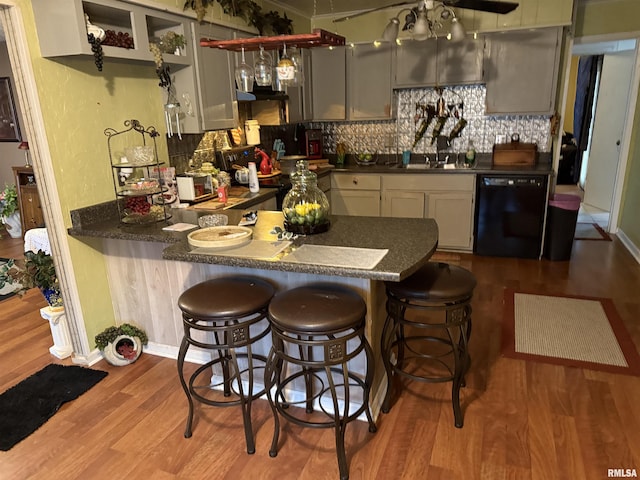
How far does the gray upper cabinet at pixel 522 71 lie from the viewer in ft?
13.8

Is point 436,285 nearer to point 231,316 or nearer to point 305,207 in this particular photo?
point 305,207

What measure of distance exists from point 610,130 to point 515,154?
226cm

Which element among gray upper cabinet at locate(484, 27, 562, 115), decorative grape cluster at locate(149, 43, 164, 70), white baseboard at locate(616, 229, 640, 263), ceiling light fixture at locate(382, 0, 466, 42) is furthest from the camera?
white baseboard at locate(616, 229, 640, 263)

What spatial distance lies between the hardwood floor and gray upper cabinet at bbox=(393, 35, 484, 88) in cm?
283

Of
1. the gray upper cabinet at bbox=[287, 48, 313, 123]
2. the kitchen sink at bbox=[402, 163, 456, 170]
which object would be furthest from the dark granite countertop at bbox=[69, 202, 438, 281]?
the kitchen sink at bbox=[402, 163, 456, 170]

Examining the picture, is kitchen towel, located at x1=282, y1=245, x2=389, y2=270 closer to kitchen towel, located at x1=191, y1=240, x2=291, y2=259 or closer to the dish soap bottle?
kitchen towel, located at x1=191, y1=240, x2=291, y2=259

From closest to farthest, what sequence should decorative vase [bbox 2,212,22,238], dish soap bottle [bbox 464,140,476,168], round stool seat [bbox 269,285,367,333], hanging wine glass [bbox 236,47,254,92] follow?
1. round stool seat [bbox 269,285,367,333]
2. hanging wine glass [bbox 236,47,254,92]
3. dish soap bottle [bbox 464,140,476,168]
4. decorative vase [bbox 2,212,22,238]

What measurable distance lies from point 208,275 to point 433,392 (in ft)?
4.60

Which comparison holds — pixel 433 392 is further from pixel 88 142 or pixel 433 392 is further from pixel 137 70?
pixel 137 70

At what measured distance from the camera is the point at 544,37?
4.17 m

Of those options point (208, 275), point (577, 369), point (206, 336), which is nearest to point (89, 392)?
point (206, 336)

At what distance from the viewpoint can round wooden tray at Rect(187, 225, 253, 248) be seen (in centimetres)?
211

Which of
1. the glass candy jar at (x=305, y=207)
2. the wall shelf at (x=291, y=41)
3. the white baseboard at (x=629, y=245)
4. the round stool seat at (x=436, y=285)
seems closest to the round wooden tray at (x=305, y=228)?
the glass candy jar at (x=305, y=207)

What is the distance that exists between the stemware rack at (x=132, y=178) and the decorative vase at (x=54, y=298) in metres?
0.64
